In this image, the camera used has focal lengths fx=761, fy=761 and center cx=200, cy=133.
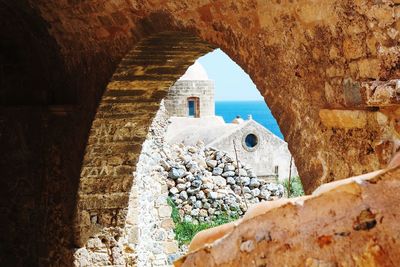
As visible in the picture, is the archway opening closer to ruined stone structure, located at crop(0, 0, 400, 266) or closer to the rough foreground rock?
ruined stone structure, located at crop(0, 0, 400, 266)

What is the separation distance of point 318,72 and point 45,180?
14.2 ft

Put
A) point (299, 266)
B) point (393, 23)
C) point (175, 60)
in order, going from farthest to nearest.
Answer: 1. point (175, 60)
2. point (393, 23)
3. point (299, 266)

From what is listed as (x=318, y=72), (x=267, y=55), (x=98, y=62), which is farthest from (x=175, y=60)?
(x=318, y=72)

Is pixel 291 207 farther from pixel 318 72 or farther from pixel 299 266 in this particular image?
pixel 318 72

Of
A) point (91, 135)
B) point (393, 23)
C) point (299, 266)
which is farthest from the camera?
point (91, 135)

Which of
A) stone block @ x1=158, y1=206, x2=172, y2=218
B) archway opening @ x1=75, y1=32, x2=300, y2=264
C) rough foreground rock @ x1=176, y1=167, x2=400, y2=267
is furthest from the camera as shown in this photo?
stone block @ x1=158, y1=206, x2=172, y2=218

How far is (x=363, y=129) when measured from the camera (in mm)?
3326

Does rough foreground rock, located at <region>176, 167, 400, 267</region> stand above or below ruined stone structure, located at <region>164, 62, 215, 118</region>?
below

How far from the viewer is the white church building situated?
3036cm

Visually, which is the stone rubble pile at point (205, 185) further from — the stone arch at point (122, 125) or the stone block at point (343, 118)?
the stone block at point (343, 118)

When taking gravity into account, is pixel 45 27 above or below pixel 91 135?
above

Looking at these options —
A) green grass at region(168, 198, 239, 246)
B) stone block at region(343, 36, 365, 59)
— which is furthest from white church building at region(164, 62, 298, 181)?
stone block at region(343, 36, 365, 59)

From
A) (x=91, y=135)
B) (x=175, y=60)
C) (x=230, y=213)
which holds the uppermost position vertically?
(x=175, y=60)

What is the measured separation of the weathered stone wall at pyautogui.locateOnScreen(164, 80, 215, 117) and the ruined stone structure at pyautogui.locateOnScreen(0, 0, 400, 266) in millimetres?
25313
